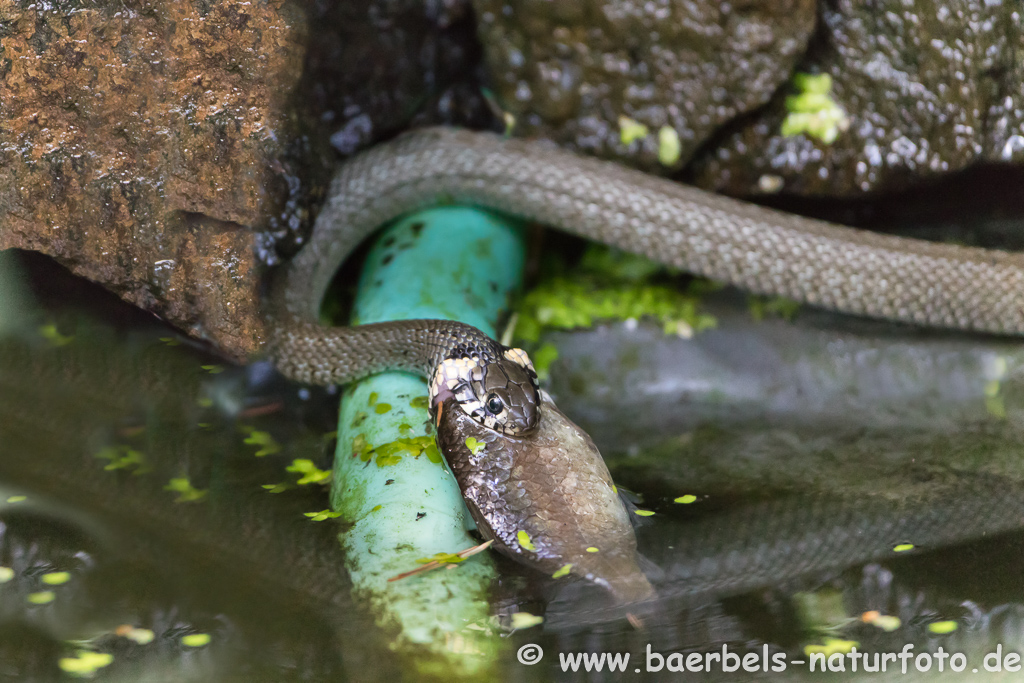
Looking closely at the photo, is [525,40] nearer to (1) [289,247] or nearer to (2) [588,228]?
(2) [588,228]

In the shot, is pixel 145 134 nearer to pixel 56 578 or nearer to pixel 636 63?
pixel 56 578

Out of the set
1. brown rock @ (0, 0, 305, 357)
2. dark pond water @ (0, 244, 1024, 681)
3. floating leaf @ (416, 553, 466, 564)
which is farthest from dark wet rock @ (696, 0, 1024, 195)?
floating leaf @ (416, 553, 466, 564)

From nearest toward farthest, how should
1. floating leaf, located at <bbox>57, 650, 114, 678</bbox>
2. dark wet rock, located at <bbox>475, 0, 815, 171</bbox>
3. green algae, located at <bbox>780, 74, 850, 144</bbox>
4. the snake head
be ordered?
1. floating leaf, located at <bbox>57, 650, 114, 678</bbox>
2. the snake head
3. dark wet rock, located at <bbox>475, 0, 815, 171</bbox>
4. green algae, located at <bbox>780, 74, 850, 144</bbox>

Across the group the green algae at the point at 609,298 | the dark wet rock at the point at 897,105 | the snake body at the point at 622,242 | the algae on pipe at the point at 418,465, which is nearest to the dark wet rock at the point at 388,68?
the snake body at the point at 622,242

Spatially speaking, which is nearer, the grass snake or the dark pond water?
the dark pond water

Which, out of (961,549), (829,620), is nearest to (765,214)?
(961,549)

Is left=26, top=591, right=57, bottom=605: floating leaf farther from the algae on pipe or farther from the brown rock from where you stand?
the brown rock

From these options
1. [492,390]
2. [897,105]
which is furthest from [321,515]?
[897,105]
